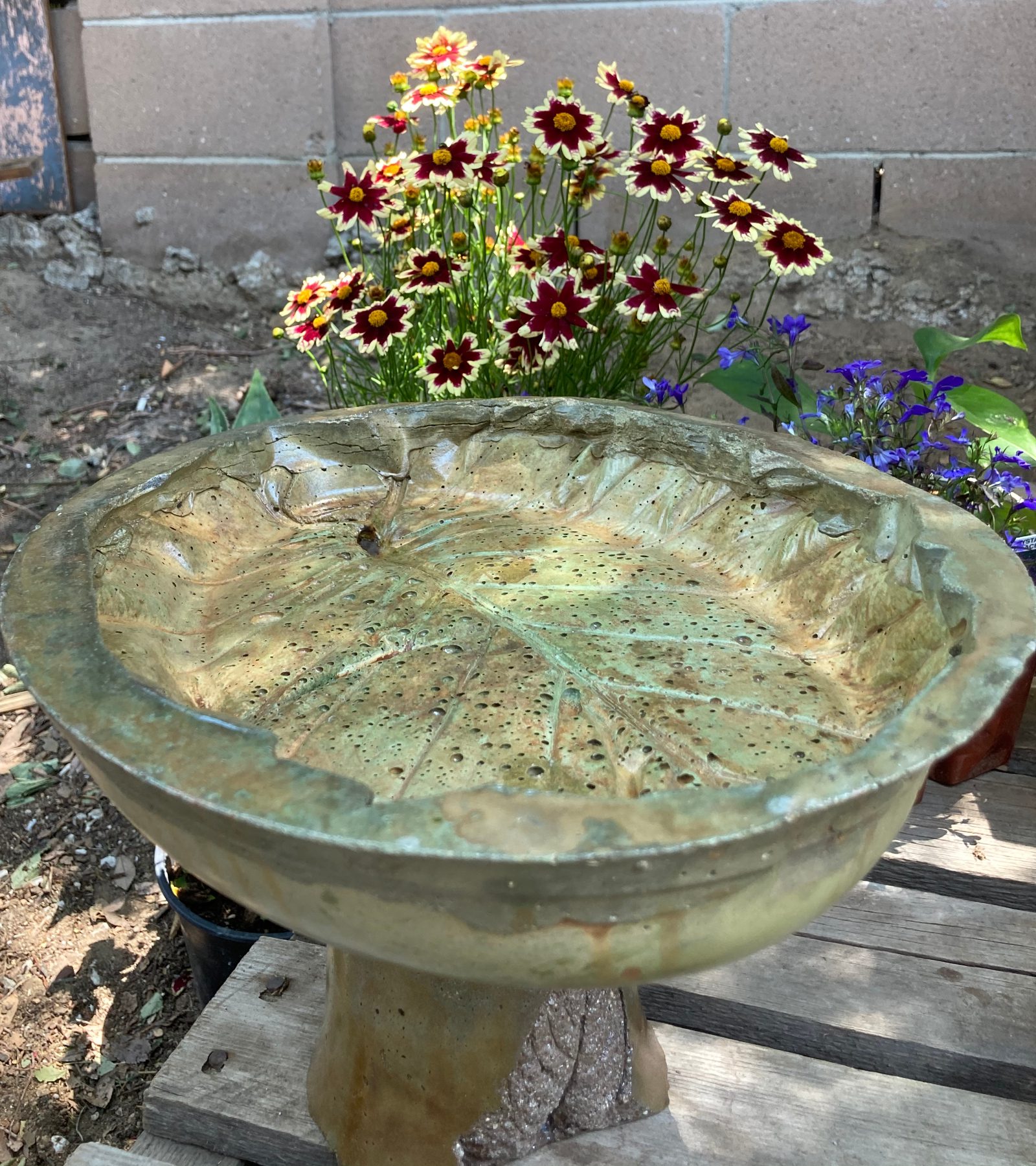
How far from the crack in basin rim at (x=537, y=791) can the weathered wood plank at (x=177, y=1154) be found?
2.56 ft

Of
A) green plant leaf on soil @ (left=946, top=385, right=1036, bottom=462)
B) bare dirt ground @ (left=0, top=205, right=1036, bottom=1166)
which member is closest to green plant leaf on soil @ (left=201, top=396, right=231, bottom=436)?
bare dirt ground @ (left=0, top=205, right=1036, bottom=1166)

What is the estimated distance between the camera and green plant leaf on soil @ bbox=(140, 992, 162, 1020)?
201cm

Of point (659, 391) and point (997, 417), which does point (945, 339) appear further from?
point (659, 391)

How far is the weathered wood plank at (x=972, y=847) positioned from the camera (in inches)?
67.5

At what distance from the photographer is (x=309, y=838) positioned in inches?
30.1

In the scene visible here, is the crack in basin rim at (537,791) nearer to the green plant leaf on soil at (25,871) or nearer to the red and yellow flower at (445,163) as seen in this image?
the red and yellow flower at (445,163)

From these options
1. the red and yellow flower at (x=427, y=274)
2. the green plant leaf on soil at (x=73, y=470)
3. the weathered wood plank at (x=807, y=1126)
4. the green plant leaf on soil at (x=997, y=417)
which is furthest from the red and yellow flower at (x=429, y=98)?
the green plant leaf on soil at (x=73, y=470)

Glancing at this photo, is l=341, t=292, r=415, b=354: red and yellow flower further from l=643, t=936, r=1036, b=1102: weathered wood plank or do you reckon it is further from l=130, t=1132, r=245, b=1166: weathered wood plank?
l=130, t=1132, r=245, b=1166: weathered wood plank

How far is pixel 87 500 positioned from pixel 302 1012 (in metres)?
0.77

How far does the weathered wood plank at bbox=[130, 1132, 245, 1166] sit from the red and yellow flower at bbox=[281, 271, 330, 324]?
1.35 m

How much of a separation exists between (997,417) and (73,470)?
2716mm

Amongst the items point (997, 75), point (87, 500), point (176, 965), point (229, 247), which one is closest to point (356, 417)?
point (87, 500)

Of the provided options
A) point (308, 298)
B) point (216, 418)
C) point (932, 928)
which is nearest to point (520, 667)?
point (932, 928)

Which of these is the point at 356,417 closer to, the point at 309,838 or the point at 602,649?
the point at 602,649
